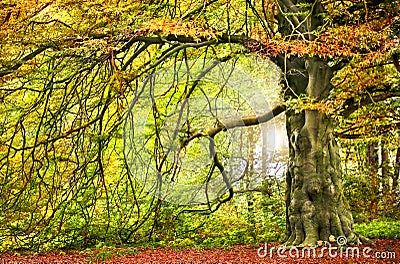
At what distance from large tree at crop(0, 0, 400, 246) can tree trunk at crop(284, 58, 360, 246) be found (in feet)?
0.04

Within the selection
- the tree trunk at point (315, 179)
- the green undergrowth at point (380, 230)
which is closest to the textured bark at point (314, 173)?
the tree trunk at point (315, 179)

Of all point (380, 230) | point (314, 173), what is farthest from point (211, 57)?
point (380, 230)

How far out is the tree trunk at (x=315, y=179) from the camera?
23.5 ft

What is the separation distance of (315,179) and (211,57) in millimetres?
2690

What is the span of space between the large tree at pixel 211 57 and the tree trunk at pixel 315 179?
0.01 meters

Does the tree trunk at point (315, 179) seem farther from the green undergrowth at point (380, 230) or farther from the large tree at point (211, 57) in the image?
the green undergrowth at point (380, 230)

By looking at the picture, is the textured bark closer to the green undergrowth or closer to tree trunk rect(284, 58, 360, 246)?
tree trunk rect(284, 58, 360, 246)

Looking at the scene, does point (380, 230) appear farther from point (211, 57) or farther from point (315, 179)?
point (211, 57)

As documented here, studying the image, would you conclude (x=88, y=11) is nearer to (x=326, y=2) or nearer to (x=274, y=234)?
(x=326, y=2)

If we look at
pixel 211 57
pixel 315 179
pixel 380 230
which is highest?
pixel 211 57

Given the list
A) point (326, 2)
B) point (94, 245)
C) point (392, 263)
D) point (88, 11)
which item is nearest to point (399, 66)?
point (326, 2)

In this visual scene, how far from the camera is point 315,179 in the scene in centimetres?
727

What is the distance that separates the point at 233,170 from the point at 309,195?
524 centimetres

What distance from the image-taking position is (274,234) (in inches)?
409
